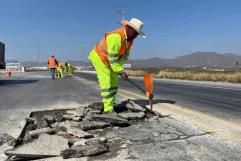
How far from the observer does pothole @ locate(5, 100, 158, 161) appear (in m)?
4.04

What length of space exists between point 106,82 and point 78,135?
213cm

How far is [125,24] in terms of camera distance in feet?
21.3

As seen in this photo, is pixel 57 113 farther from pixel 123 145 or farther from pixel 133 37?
pixel 123 145

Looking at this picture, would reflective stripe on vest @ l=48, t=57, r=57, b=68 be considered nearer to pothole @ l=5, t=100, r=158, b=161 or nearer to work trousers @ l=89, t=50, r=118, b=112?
pothole @ l=5, t=100, r=158, b=161

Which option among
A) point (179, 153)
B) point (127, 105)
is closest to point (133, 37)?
point (127, 105)

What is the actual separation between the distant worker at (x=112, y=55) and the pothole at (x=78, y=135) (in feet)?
1.33

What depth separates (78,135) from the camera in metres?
4.87

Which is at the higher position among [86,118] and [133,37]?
[133,37]

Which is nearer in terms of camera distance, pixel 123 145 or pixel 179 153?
pixel 179 153

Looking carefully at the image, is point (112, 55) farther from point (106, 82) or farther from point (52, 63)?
point (52, 63)

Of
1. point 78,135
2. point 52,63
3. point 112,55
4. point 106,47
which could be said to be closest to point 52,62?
point 52,63

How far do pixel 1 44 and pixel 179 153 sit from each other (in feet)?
62.2

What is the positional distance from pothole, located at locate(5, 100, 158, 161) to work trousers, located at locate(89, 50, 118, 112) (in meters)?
0.24

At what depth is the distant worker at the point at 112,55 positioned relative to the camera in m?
6.43
